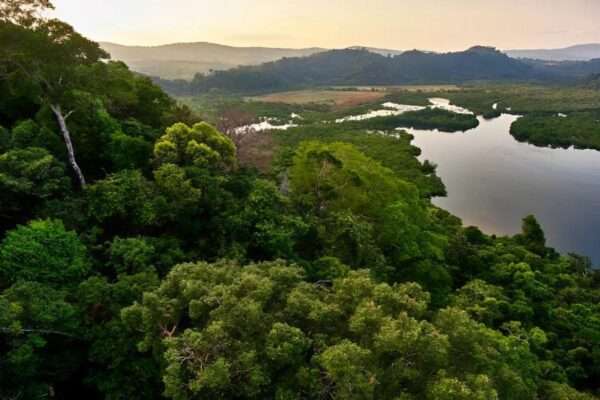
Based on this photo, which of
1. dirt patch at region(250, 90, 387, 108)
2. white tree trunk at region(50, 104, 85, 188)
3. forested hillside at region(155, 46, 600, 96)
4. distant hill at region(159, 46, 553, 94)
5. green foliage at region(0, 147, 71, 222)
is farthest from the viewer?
distant hill at region(159, 46, 553, 94)

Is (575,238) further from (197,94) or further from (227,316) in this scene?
(197,94)

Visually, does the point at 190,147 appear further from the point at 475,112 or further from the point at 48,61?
the point at 475,112

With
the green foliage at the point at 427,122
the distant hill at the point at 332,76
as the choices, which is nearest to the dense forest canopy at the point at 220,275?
the green foliage at the point at 427,122

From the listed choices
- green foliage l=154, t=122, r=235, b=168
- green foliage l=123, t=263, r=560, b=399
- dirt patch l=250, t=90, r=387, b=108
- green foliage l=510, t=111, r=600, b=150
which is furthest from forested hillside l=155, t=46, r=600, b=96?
green foliage l=123, t=263, r=560, b=399

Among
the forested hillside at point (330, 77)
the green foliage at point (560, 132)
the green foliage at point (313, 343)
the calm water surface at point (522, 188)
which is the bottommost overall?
the calm water surface at point (522, 188)

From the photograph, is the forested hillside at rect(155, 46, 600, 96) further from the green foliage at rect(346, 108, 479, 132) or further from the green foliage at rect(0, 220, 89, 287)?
the green foliage at rect(0, 220, 89, 287)

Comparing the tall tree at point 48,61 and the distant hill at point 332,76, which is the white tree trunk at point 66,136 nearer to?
the tall tree at point 48,61
